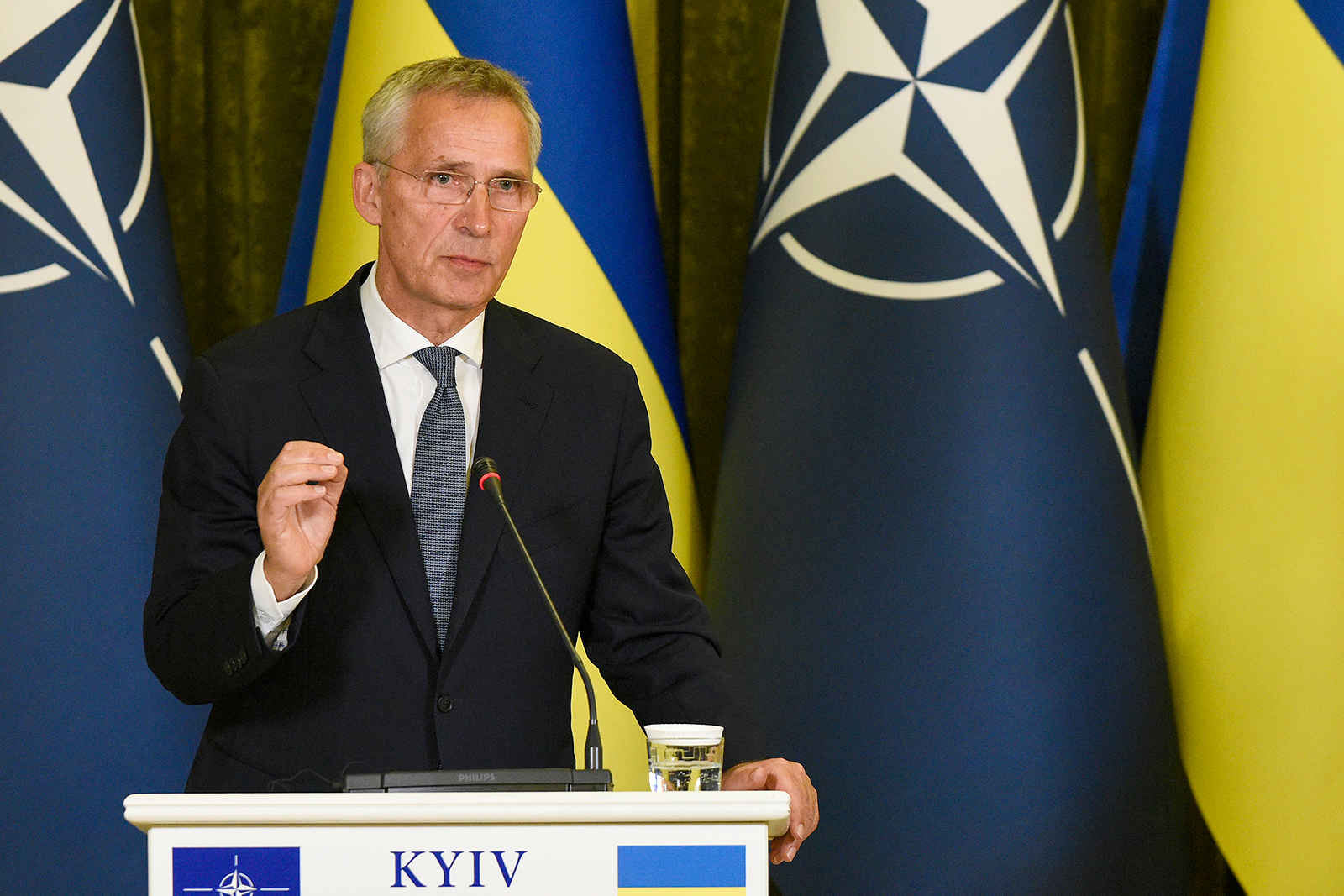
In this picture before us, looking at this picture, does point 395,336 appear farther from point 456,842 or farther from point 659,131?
point 659,131

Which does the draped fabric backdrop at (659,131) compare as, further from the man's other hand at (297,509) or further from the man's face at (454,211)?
the man's other hand at (297,509)

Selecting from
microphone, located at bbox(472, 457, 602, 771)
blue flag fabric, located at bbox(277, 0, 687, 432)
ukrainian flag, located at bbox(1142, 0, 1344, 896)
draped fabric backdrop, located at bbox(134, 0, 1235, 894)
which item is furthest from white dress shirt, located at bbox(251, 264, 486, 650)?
draped fabric backdrop, located at bbox(134, 0, 1235, 894)

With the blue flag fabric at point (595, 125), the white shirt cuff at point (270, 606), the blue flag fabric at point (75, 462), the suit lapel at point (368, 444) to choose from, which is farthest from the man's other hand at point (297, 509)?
the blue flag fabric at point (595, 125)

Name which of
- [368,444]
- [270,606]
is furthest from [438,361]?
[270,606]

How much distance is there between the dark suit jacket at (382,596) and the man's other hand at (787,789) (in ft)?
0.82

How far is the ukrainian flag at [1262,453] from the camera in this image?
95.3 inches

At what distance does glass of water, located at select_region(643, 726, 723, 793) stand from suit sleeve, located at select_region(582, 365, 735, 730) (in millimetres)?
382

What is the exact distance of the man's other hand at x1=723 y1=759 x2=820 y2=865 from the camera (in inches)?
52.1

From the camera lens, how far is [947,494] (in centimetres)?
253

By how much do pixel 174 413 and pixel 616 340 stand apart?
879 millimetres

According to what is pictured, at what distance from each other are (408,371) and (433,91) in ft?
1.17

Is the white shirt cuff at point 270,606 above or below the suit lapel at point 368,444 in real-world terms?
below

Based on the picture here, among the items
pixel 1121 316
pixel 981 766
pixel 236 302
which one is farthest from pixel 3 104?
pixel 1121 316

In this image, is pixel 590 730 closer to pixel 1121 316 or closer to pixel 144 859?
pixel 144 859
